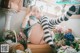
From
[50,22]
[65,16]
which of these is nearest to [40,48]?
[50,22]

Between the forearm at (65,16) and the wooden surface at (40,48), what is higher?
the forearm at (65,16)

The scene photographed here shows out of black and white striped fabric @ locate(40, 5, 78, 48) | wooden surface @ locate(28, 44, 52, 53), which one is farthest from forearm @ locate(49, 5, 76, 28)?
wooden surface @ locate(28, 44, 52, 53)

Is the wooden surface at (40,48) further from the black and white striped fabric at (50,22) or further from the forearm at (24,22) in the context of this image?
the forearm at (24,22)

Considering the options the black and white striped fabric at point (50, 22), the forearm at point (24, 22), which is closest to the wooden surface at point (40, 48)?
the black and white striped fabric at point (50, 22)

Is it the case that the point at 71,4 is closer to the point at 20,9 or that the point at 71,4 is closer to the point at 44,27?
the point at 44,27

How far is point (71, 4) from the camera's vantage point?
6.07ft

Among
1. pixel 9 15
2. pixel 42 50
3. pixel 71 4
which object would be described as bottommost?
pixel 42 50

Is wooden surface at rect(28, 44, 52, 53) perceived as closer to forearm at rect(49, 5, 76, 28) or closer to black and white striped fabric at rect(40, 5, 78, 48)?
black and white striped fabric at rect(40, 5, 78, 48)

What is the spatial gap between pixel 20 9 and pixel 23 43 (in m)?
0.33

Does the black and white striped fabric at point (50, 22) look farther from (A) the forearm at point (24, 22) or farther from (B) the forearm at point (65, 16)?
(A) the forearm at point (24, 22)

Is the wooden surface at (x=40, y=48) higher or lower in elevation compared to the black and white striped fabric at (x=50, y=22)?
lower

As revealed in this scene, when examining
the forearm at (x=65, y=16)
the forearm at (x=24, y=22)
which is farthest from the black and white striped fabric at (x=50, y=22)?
the forearm at (x=24, y=22)

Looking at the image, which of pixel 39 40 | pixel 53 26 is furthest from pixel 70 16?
pixel 39 40

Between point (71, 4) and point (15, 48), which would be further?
point (71, 4)
